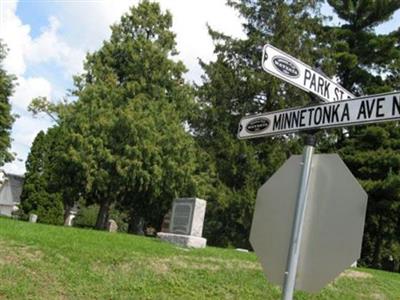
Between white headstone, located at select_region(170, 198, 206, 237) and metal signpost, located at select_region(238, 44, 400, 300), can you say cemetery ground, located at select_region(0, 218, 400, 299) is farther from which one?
Answer: metal signpost, located at select_region(238, 44, 400, 300)

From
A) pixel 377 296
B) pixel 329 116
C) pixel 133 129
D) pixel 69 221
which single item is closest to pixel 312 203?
pixel 329 116

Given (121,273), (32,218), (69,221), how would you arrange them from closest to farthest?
(121,273) < (32,218) < (69,221)

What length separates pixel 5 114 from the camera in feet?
118

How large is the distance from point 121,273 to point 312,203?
648 cm

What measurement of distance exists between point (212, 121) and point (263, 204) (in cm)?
2399

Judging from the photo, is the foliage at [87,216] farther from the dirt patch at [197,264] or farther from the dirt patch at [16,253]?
the dirt patch at [16,253]

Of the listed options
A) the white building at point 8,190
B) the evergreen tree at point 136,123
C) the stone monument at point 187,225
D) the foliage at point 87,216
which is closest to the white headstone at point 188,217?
the stone monument at point 187,225

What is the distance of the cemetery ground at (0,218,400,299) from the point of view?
853 centimetres

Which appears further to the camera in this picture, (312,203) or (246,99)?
(246,99)

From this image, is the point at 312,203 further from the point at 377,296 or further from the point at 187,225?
the point at 187,225

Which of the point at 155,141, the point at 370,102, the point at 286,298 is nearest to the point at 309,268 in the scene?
the point at 286,298

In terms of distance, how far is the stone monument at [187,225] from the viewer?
14928 mm

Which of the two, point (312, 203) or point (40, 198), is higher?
point (312, 203)

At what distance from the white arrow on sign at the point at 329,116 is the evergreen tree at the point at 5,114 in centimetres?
3372
